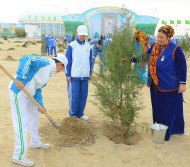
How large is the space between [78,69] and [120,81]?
880mm

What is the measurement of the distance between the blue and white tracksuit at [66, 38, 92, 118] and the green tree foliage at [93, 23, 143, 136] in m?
0.46

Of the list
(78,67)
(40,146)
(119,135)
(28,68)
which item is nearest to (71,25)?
(78,67)

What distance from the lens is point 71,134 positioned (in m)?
4.77

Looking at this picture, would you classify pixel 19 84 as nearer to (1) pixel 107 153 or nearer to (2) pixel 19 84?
(2) pixel 19 84

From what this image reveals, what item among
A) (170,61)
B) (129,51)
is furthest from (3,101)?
(170,61)

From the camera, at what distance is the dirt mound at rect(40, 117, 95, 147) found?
183 inches

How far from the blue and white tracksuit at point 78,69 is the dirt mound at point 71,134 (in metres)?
0.62

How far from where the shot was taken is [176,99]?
473 cm

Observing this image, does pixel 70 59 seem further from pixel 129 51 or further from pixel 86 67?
pixel 129 51

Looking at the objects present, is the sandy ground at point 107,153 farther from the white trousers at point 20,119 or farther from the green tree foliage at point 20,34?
the green tree foliage at point 20,34

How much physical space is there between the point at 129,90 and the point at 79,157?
1.25 meters

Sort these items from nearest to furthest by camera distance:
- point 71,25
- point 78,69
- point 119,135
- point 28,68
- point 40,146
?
1. point 28,68
2. point 40,146
3. point 119,135
4. point 78,69
5. point 71,25

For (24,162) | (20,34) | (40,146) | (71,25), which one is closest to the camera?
(24,162)

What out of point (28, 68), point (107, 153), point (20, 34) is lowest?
point (20, 34)
